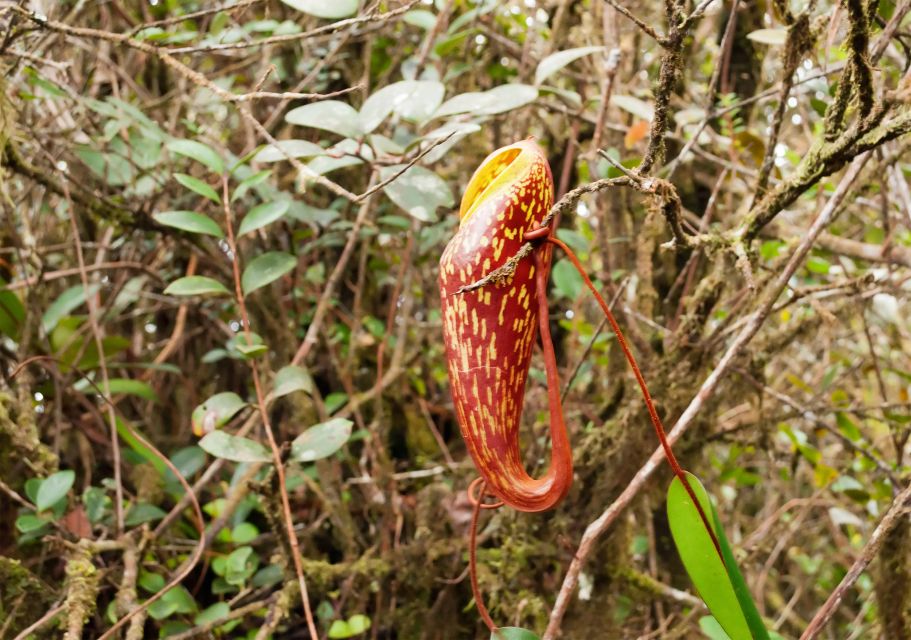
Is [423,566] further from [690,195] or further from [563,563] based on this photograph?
[690,195]

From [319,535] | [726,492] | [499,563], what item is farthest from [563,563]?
[726,492]

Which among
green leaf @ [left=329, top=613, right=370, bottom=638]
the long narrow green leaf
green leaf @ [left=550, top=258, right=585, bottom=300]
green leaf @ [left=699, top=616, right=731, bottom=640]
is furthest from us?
green leaf @ [left=550, top=258, right=585, bottom=300]

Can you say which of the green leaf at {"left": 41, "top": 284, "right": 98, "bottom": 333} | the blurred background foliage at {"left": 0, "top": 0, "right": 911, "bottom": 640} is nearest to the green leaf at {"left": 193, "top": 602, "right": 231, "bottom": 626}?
the blurred background foliage at {"left": 0, "top": 0, "right": 911, "bottom": 640}

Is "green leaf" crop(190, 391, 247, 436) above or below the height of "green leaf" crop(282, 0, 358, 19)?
below

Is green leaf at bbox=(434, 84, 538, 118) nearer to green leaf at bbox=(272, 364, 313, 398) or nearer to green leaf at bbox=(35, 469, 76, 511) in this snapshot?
green leaf at bbox=(272, 364, 313, 398)

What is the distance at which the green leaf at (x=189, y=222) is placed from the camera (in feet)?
3.26

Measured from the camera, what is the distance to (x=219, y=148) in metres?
1.30

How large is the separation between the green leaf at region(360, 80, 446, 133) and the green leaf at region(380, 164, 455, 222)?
0.07 metres

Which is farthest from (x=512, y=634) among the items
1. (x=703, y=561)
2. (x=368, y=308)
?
(x=368, y=308)

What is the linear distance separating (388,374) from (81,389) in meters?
0.51

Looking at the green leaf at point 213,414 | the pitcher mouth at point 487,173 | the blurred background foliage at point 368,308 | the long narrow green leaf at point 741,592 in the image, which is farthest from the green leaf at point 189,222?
the long narrow green leaf at point 741,592

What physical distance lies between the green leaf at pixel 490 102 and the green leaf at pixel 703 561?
1.78ft

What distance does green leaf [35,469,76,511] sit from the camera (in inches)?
37.5

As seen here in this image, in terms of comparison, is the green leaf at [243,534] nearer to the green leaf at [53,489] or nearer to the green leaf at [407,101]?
the green leaf at [53,489]
